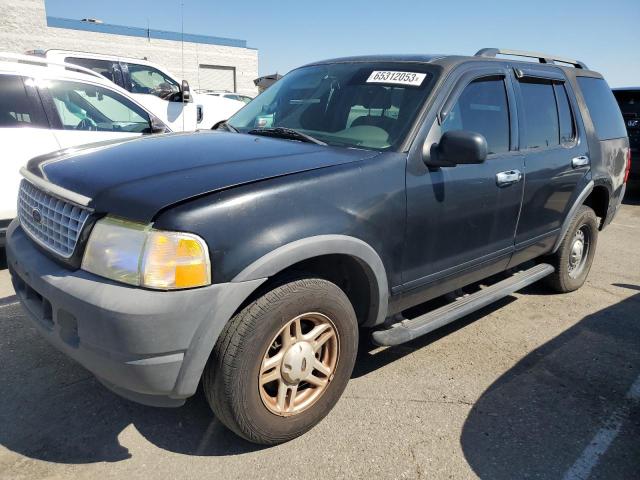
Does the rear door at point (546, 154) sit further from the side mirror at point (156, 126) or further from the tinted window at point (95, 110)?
the tinted window at point (95, 110)

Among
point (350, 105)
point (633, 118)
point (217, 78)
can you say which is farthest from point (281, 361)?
point (217, 78)

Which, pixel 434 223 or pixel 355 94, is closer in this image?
pixel 434 223

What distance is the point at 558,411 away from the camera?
291 centimetres

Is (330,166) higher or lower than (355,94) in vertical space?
lower

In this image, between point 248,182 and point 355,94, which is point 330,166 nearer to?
point 248,182

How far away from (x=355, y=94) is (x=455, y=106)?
62cm

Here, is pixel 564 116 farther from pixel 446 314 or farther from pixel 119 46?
pixel 119 46

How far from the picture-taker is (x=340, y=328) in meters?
2.57

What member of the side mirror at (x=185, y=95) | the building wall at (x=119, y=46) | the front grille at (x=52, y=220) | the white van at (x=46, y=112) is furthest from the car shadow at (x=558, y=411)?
the building wall at (x=119, y=46)

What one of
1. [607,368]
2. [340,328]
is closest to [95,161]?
[340,328]

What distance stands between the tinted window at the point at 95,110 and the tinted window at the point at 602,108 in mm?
4402

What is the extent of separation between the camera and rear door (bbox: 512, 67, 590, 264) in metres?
3.68

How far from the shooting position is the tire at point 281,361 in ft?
7.18

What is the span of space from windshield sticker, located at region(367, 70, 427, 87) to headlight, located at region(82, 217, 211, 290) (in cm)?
173
